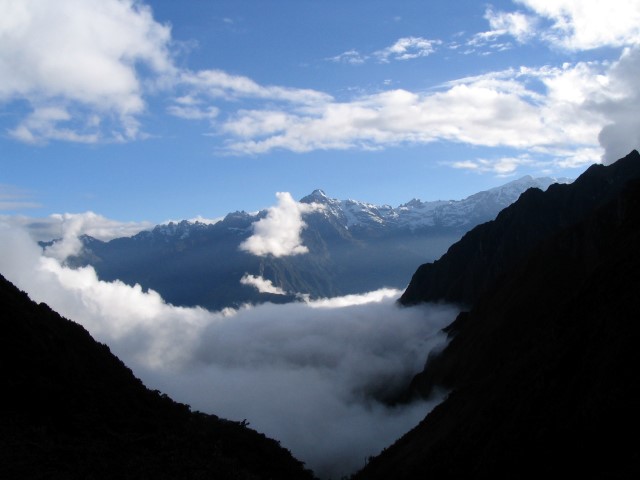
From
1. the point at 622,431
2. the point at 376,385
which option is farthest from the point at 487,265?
the point at 622,431

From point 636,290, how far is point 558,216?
115 m

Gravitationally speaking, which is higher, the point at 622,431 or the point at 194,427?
the point at 194,427

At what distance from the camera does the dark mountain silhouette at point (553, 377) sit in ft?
142

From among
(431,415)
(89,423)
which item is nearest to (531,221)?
(431,415)

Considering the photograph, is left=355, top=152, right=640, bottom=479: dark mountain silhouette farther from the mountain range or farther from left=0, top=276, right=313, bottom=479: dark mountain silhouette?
left=0, top=276, right=313, bottom=479: dark mountain silhouette

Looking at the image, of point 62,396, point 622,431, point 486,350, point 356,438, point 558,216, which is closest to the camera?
point 622,431

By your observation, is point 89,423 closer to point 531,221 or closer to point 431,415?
point 431,415

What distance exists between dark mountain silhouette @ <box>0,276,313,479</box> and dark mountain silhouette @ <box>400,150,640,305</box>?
105m

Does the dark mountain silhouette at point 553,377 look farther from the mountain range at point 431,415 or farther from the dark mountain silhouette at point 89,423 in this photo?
the dark mountain silhouette at point 89,423

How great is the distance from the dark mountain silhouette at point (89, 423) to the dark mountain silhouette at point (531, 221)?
345 ft

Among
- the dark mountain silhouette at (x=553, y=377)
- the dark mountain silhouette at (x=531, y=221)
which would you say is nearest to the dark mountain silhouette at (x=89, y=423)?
the dark mountain silhouette at (x=553, y=377)

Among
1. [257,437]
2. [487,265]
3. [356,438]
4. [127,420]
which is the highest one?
[487,265]

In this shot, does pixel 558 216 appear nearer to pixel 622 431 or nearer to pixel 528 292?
pixel 528 292

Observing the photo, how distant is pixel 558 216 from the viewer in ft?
539
